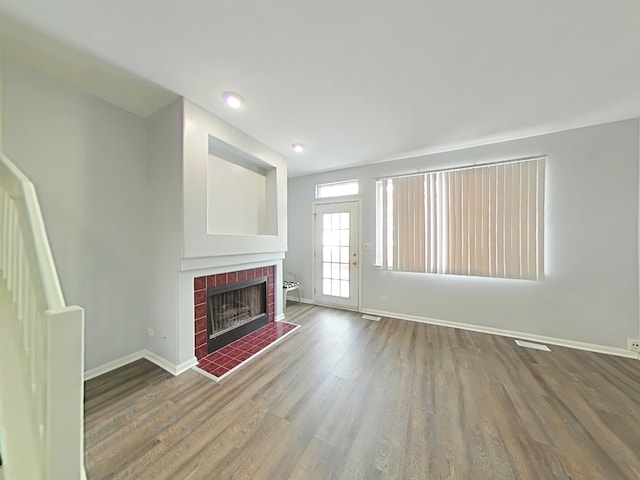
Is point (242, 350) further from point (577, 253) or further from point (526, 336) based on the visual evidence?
point (577, 253)

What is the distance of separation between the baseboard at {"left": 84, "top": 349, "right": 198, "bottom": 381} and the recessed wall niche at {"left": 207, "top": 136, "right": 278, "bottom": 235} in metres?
1.40

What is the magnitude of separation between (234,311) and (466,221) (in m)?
3.50

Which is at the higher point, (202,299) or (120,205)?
(120,205)

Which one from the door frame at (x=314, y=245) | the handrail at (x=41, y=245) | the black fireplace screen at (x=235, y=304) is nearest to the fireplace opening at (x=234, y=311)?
the black fireplace screen at (x=235, y=304)

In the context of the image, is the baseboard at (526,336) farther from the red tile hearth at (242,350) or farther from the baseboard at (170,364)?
the baseboard at (170,364)

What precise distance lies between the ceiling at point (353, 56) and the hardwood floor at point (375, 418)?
2.68 metres

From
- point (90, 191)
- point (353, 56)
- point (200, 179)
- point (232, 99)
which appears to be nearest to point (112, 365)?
point (90, 191)

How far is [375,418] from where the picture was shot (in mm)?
1637

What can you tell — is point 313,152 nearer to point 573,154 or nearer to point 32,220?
point 32,220

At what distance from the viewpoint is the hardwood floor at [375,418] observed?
1.29m

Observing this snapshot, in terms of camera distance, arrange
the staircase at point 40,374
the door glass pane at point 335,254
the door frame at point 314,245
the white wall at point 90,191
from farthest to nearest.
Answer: the door glass pane at point 335,254 → the door frame at point 314,245 → the white wall at point 90,191 → the staircase at point 40,374

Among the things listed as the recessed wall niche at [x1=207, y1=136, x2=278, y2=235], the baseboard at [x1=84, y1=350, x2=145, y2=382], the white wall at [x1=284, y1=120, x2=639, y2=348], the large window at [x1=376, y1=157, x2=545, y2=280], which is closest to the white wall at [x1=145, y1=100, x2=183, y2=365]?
the baseboard at [x1=84, y1=350, x2=145, y2=382]

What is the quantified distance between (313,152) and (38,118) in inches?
109

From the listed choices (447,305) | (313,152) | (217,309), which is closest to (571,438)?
(447,305)
